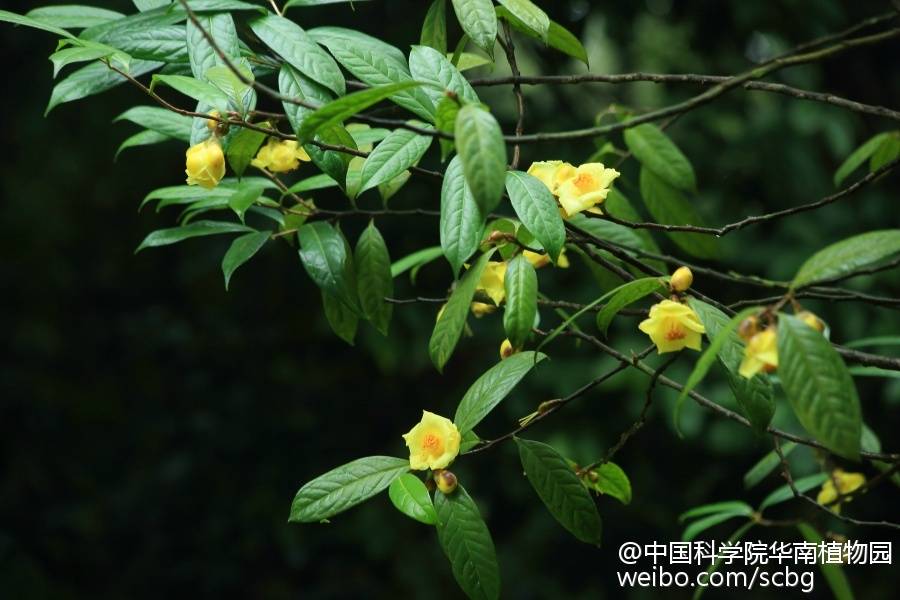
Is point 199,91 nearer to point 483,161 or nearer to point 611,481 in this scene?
point 483,161

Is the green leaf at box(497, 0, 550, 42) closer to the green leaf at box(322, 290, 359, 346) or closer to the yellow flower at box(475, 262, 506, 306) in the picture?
the yellow flower at box(475, 262, 506, 306)

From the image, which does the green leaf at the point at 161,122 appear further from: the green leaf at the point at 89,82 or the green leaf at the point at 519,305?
the green leaf at the point at 519,305

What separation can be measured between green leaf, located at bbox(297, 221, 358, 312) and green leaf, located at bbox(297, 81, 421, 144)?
248 millimetres

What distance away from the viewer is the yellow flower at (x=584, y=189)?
0.71 m

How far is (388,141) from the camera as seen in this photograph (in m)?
0.70

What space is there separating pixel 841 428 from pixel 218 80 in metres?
0.51

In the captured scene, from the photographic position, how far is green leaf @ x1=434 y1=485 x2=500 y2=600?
0.70 m

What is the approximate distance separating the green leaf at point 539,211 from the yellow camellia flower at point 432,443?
17 cm

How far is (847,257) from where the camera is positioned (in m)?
0.56

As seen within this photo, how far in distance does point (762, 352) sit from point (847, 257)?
8 cm

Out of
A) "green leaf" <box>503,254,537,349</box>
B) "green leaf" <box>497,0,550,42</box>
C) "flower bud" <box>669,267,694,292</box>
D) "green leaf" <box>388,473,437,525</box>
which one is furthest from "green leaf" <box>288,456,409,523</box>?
"green leaf" <box>497,0,550,42</box>

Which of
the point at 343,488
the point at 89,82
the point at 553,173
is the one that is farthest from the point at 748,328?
the point at 89,82

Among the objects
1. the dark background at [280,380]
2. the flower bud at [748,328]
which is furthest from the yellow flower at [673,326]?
the dark background at [280,380]

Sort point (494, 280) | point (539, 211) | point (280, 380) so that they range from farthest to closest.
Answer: point (280, 380), point (494, 280), point (539, 211)
